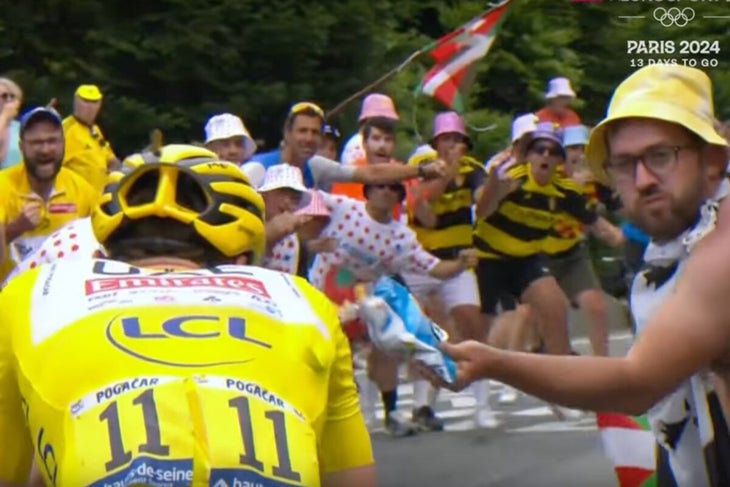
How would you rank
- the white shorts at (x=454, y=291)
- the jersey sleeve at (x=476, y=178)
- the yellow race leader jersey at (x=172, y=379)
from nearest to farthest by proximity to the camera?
the yellow race leader jersey at (x=172, y=379) → the white shorts at (x=454, y=291) → the jersey sleeve at (x=476, y=178)

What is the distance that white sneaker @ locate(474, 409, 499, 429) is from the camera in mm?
11688

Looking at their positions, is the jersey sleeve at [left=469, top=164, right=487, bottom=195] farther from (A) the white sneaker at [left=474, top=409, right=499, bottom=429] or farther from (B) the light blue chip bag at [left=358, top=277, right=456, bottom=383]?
(B) the light blue chip bag at [left=358, top=277, right=456, bottom=383]

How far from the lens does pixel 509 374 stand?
11.6 ft

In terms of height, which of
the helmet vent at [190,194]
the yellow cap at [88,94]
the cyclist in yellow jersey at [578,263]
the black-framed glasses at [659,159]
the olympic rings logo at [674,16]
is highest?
the olympic rings logo at [674,16]

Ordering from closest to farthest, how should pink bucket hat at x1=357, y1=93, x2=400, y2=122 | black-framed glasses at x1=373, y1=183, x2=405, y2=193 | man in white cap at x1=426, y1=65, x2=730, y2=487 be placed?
man in white cap at x1=426, y1=65, x2=730, y2=487 < black-framed glasses at x1=373, y1=183, x2=405, y2=193 < pink bucket hat at x1=357, y1=93, x2=400, y2=122

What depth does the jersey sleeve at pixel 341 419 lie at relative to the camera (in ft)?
11.7

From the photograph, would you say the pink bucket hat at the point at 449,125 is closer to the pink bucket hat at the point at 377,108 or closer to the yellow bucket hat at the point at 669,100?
the pink bucket hat at the point at 377,108

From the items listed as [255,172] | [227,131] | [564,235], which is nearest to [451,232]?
[564,235]

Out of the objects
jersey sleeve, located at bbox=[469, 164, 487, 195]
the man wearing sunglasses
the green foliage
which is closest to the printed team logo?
the man wearing sunglasses

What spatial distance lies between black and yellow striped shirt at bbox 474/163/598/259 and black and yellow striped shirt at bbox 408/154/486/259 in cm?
21

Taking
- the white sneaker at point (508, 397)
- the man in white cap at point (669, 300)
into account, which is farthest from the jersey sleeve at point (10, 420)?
the white sneaker at point (508, 397)

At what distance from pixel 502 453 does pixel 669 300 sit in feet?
23.5

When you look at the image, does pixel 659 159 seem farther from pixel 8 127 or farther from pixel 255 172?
pixel 8 127

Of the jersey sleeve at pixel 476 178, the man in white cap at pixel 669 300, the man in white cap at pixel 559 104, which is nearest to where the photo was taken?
the man in white cap at pixel 669 300
